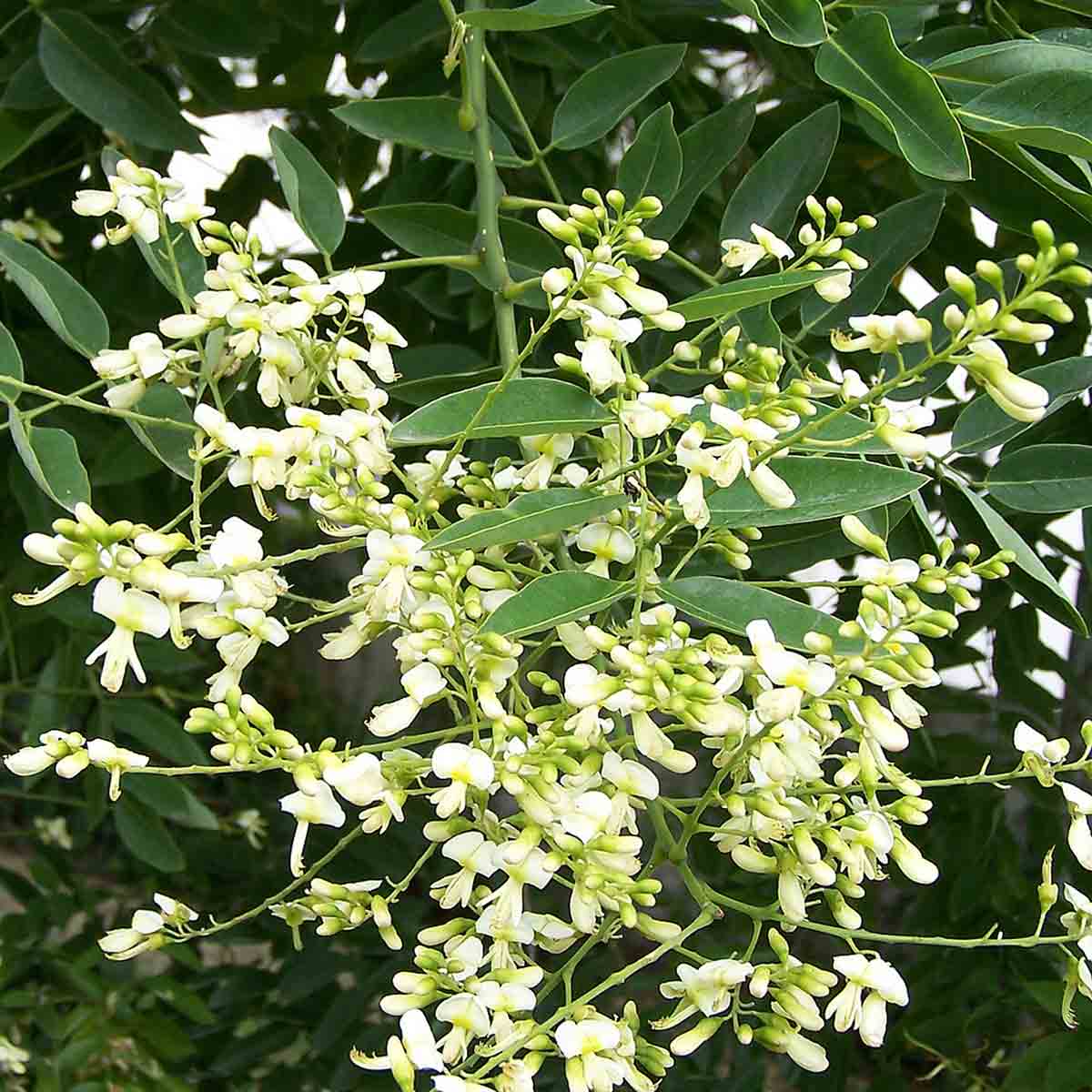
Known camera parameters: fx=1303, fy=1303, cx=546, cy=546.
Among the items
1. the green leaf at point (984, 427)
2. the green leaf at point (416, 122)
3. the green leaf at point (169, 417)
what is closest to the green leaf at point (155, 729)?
the green leaf at point (169, 417)

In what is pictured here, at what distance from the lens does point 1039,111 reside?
22.4 inches

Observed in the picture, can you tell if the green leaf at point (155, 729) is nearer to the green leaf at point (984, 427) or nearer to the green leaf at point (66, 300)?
the green leaf at point (66, 300)

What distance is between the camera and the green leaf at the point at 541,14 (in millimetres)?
579

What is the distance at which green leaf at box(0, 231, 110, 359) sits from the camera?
64cm

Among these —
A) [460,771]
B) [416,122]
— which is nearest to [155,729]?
[416,122]

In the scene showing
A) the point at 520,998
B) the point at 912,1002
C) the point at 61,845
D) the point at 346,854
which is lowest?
the point at 61,845

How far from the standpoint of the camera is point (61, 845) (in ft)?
5.57

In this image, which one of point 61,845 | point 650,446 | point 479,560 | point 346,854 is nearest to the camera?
point 479,560

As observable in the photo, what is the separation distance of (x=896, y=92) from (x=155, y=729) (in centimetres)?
72

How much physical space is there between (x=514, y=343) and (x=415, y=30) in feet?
1.15

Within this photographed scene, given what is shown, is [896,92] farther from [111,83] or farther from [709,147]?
[111,83]

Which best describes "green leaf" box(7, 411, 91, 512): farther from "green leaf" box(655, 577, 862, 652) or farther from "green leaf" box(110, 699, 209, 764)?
"green leaf" box(110, 699, 209, 764)

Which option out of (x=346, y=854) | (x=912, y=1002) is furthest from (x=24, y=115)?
(x=912, y=1002)

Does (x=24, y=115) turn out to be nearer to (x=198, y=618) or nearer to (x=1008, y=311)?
(x=198, y=618)
